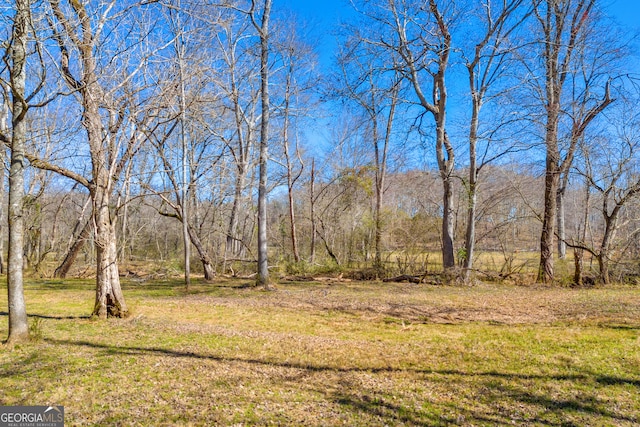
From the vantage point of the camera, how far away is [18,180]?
183 inches

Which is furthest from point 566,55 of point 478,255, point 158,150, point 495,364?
point 158,150

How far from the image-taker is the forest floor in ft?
10.5

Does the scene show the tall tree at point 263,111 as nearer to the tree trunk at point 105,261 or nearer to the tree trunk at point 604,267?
the tree trunk at point 105,261

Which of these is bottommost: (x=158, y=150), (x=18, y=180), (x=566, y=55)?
(x=18, y=180)

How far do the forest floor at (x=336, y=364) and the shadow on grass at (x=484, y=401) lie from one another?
0.7 inches

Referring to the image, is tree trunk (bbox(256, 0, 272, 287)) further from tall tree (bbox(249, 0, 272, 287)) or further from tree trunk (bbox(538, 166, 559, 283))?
tree trunk (bbox(538, 166, 559, 283))

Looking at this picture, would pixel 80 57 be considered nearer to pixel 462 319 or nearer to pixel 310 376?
pixel 310 376

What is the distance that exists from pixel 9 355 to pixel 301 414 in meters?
3.70

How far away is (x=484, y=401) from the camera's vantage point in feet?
11.2

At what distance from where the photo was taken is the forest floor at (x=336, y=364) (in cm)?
321

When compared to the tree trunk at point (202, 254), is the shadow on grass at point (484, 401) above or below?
below

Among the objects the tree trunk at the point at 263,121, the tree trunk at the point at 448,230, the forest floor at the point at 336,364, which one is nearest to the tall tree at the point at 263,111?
the tree trunk at the point at 263,121

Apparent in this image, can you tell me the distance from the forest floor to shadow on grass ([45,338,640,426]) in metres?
0.02

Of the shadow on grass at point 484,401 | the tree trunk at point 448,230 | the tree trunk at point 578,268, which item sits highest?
the tree trunk at point 448,230
